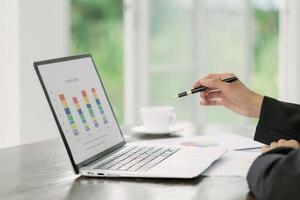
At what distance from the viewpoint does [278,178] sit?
3.56 feet

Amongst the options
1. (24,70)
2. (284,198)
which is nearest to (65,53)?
(24,70)

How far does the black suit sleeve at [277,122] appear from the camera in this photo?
1550 mm

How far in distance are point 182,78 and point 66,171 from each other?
10.8 ft

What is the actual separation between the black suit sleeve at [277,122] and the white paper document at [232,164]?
0.07 metres

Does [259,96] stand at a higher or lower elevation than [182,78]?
higher

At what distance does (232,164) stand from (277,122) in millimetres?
184

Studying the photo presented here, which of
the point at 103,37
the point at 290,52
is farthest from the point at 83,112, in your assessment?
the point at 103,37

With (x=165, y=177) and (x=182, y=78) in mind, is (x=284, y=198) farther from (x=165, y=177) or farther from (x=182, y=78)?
(x=182, y=78)

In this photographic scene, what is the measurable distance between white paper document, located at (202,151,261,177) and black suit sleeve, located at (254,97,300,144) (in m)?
0.07

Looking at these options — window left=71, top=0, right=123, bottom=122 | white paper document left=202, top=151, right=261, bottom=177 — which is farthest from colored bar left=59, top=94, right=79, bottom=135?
window left=71, top=0, right=123, bottom=122

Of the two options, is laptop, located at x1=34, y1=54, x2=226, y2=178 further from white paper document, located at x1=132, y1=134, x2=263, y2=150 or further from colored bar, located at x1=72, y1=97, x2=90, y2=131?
white paper document, located at x1=132, y1=134, x2=263, y2=150

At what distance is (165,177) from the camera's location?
129 centimetres

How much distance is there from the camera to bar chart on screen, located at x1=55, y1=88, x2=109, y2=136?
4.56 ft

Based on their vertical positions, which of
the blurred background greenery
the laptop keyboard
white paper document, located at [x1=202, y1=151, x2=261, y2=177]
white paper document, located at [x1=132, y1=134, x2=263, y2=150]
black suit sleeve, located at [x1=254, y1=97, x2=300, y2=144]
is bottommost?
the blurred background greenery
